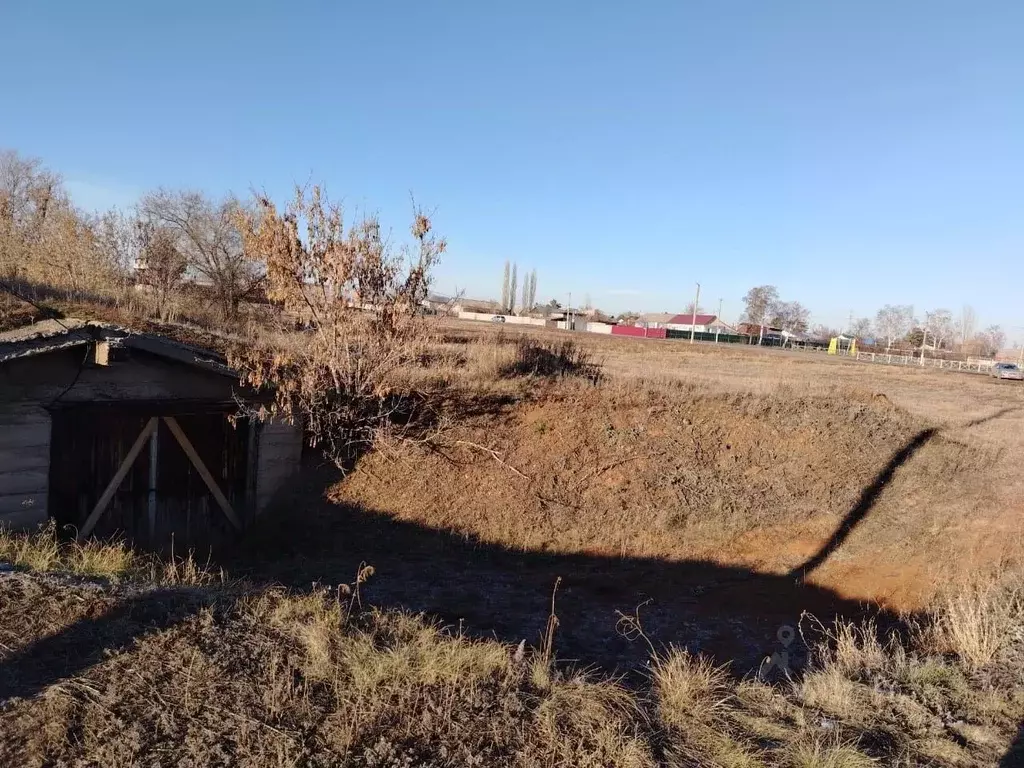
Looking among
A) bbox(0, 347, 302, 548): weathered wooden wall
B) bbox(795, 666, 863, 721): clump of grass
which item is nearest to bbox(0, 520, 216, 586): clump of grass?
bbox(0, 347, 302, 548): weathered wooden wall

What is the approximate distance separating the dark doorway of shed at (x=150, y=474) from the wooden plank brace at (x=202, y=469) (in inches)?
0.6

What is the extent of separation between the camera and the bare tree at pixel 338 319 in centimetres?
1170

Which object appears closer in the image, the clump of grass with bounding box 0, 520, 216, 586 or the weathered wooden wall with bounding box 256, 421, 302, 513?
the clump of grass with bounding box 0, 520, 216, 586

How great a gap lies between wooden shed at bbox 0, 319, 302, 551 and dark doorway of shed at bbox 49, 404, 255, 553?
0.05 feet

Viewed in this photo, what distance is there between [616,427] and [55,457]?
976 cm

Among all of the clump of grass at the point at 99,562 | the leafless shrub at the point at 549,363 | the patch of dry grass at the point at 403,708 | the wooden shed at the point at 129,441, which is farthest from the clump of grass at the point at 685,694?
the leafless shrub at the point at 549,363

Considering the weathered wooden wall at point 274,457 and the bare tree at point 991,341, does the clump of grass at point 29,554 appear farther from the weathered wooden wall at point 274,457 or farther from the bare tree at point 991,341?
the bare tree at point 991,341

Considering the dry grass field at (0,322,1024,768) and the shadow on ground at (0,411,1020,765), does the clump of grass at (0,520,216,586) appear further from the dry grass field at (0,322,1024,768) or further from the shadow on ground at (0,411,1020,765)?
the shadow on ground at (0,411,1020,765)

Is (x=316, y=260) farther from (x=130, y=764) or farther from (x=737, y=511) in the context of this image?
(x=130, y=764)

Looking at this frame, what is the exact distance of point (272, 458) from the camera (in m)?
11.9

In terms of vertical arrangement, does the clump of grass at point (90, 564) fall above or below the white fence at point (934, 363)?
below

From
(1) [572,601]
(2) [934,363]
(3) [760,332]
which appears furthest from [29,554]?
(3) [760,332]

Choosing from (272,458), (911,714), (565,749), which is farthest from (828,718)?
(272,458)

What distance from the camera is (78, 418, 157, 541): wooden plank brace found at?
32.3 feet
